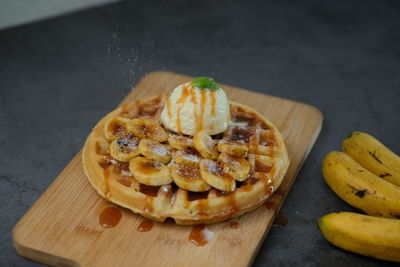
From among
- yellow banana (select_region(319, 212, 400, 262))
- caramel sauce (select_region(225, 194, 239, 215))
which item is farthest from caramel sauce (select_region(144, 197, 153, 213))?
yellow banana (select_region(319, 212, 400, 262))

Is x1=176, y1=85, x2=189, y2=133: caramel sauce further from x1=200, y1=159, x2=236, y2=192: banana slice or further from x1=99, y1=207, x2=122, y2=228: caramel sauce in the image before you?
x1=99, y1=207, x2=122, y2=228: caramel sauce

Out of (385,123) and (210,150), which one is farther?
(385,123)

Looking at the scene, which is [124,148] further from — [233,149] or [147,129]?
[233,149]

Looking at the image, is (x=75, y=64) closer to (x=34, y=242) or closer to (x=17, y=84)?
(x=17, y=84)

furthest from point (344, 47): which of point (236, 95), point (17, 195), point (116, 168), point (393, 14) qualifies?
point (17, 195)

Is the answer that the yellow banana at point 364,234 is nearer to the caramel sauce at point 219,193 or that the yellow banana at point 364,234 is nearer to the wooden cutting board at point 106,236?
the wooden cutting board at point 106,236

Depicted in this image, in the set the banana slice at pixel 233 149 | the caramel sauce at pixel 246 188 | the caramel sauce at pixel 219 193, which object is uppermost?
the banana slice at pixel 233 149

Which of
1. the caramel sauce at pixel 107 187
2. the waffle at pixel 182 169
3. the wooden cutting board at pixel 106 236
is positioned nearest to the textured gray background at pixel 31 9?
the waffle at pixel 182 169
